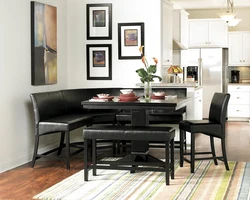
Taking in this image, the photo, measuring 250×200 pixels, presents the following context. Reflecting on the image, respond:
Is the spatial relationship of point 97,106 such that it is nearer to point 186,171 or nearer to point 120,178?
point 120,178

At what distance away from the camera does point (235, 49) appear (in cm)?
1126

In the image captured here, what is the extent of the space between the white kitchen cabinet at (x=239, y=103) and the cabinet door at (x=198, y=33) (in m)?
1.26

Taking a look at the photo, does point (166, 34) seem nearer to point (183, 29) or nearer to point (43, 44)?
point (183, 29)

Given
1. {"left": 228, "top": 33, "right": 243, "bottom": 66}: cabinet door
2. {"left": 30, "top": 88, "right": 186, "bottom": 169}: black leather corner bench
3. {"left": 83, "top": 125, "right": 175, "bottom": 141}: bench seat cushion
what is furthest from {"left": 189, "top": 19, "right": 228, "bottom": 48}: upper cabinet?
{"left": 83, "top": 125, "right": 175, "bottom": 141}: bench seat cushion

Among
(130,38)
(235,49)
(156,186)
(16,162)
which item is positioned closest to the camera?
(156,186)

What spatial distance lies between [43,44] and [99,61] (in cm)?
128

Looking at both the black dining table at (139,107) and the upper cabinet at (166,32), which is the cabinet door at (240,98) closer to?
the upper cabinet at (166,32)

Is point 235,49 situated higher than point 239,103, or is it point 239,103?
point 235,49

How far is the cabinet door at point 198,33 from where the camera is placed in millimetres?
11258

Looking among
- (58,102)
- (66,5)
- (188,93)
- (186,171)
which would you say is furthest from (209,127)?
(66,5)

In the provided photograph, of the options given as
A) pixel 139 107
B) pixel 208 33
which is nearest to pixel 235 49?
pixel 208 33

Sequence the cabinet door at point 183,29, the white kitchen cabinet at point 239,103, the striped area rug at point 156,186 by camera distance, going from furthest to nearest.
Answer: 1. the white kitchen cabinet at point 239,103
2. the cabinet door at point 183,29
3. the striped area rug at point 156,186

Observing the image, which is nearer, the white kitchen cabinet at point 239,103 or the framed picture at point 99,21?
the framed picture at point 99,21

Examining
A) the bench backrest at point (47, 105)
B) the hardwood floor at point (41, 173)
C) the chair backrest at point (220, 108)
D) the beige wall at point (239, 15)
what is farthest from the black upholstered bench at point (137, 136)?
the beige wall at point (239, 15)
